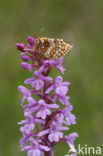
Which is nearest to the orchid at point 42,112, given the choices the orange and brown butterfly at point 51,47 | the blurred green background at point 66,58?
the orange and brown butterfly at point 51,47

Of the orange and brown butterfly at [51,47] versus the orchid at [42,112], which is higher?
the orange and brown butterfly at [51,47]

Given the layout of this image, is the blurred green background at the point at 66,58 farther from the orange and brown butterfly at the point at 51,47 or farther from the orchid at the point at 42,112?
the orange and brown butterfly at the point at 51,47

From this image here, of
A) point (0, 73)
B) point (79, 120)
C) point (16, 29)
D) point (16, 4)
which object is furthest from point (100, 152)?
point (16, 4)

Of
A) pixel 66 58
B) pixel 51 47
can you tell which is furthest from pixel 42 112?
pixel 66 58

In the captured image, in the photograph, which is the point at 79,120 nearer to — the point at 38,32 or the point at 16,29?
the point at 38,32

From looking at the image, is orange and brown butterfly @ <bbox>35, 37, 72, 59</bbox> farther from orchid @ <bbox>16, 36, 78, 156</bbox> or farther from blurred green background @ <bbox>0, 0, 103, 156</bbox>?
blurred green background @ <bbox>0, 0, 103, 156</bbox>

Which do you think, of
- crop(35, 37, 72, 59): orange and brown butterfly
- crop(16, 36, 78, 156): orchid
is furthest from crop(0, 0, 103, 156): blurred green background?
crop(35, 37, 72, 59): orange and brown butterfly
